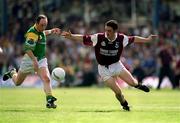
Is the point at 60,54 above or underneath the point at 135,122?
underneath

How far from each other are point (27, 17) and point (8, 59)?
2.92 metres

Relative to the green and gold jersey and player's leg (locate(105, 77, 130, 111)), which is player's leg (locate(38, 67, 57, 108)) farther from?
player's leg (locate(105, 77, 130, 111))

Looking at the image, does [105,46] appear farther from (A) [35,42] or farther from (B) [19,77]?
(B) [19,77]

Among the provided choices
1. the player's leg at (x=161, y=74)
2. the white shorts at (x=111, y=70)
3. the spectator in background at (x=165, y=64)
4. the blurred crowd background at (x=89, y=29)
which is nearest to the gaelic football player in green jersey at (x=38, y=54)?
the white shorts at (x=111, y=70)

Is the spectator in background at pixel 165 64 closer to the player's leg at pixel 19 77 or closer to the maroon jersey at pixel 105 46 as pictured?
the player's leg at pixel 19 77

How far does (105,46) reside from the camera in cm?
2041

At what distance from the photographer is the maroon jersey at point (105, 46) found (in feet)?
66.9

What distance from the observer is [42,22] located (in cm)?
2067

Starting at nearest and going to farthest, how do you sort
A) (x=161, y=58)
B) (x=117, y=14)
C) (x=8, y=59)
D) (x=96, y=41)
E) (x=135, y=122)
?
(x=135, y=122), (x=96, y=41), (x=161, y=58), (x=8, y=59), (x=117, y=14)

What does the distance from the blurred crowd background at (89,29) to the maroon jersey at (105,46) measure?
59.3 feet

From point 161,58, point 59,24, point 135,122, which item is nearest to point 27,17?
point 59,24

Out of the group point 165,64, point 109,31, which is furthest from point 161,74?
point 109,31

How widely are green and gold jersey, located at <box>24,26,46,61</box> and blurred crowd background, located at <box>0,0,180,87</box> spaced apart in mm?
18068

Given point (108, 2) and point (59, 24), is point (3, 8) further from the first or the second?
point (108, 2)
